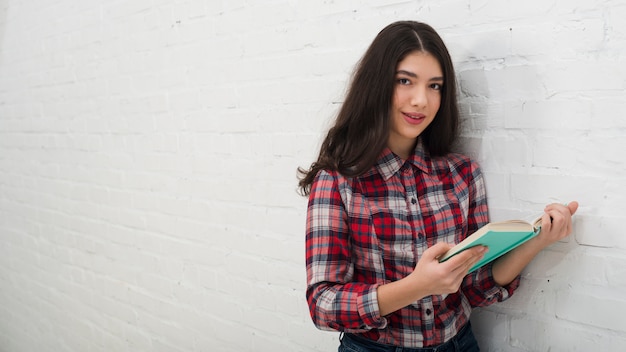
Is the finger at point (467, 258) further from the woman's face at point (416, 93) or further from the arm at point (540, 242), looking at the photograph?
the woman's face at point (416, 93)

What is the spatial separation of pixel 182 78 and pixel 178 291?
85 cm

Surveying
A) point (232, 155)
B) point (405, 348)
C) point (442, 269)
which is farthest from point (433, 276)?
point (232, 155)

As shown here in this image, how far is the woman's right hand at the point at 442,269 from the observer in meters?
1.11

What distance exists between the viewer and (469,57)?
1.42m

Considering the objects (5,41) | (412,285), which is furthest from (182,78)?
(5,41)

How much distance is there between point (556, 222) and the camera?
4.08 feet

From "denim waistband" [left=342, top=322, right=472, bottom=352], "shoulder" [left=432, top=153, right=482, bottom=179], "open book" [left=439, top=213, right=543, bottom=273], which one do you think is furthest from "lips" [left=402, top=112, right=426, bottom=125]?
"denim waistband" [left=342, top=322, right=472, bottom=352]

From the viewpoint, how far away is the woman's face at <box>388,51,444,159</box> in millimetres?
1296

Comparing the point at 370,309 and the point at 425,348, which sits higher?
the point at 370,309

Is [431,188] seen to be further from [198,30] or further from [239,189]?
[198,30]

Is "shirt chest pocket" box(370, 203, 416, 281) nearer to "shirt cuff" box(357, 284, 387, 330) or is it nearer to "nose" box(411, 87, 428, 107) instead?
"shirt cuff" box(357, 284, 387, 330)

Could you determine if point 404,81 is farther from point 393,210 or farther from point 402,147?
point 393,210

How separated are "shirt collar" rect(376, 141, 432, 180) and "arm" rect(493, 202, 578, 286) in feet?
0.92

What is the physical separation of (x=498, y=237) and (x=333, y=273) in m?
0.37
